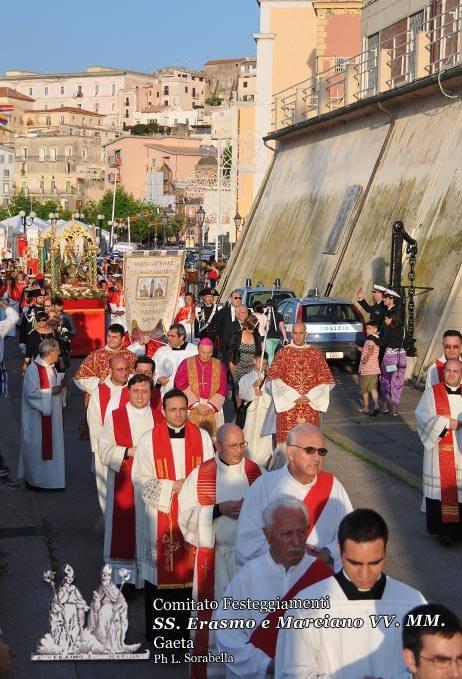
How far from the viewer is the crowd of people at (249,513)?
483 centimetres

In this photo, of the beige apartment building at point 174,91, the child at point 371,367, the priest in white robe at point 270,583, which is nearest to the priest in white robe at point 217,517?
the priest in white robe at point 270,583

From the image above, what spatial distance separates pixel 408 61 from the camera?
30609 mm

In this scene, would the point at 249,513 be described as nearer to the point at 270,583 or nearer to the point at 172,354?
the point at 270,583

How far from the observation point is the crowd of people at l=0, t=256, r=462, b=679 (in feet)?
15.9

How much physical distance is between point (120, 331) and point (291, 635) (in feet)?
26.2

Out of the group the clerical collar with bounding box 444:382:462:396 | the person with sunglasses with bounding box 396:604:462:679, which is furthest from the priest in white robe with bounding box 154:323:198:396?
the person with sunglasses with bounding box 396:604:462:679

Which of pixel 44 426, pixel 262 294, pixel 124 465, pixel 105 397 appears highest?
pixel 105 397

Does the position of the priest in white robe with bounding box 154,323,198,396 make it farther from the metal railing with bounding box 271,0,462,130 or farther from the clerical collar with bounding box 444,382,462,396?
the metal railing with bounding box 271,0,462,130

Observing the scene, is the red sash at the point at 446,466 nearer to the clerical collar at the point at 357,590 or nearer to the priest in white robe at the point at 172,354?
the priest in white robe at the point at 172,354

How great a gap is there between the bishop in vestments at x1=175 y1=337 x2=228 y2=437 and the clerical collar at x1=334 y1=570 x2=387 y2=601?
24.1 ft

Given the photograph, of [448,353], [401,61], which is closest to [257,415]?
[448,353]

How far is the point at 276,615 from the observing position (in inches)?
216

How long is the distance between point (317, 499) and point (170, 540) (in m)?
1.78

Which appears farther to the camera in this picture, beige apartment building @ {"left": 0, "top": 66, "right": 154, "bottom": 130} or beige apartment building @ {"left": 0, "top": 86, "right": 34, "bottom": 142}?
beige apartment building @ {"left": 0, "top": 66, "right": 154, "bottom": 130}
